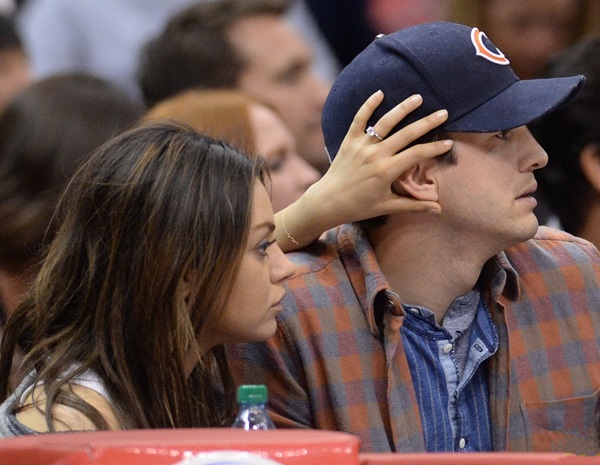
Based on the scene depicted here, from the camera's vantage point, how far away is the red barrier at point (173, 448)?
119 cm

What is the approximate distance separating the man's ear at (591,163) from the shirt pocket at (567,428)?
1.23m

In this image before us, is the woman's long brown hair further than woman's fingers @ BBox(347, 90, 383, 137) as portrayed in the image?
No

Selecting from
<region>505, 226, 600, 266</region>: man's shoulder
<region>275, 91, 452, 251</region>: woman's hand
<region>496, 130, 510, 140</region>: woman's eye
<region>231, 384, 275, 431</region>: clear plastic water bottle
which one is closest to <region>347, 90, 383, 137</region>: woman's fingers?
<region>275, 91, 452, 251</region>: woman's hand

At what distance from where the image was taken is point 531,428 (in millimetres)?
1543

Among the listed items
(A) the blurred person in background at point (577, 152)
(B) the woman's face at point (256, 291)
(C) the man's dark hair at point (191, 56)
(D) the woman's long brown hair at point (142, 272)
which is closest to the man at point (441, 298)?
(B) the woman's face at point (256, 291)

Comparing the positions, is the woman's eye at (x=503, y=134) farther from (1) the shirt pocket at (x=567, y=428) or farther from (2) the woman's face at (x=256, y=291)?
(1) the shirt pocket at (x=567, y=428)

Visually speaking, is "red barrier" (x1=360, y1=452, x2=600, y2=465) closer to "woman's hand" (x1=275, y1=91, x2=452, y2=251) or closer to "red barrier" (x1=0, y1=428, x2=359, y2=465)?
"red barrier" (x1=0, y1=428, x2=359, y2=465)

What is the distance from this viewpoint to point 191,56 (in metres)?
3.78

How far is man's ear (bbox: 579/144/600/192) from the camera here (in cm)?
276

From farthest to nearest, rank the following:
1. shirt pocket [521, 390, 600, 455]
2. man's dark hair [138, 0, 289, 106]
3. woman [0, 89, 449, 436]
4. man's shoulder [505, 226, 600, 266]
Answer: man's dark hair [138, 0, 289, 106] < man's shoulder [505, 226, 600, 266] < woman [0, 89, 449, 436] < shirt pocket [521, 390, 600, 455]

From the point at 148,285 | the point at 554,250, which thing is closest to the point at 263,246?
the point at 148,285

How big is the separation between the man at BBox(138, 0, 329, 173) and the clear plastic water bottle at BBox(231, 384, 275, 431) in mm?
2191

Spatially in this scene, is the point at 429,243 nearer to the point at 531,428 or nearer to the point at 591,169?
the point at 531,428

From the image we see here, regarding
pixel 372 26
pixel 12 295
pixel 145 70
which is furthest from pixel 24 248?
pixel 372 26
